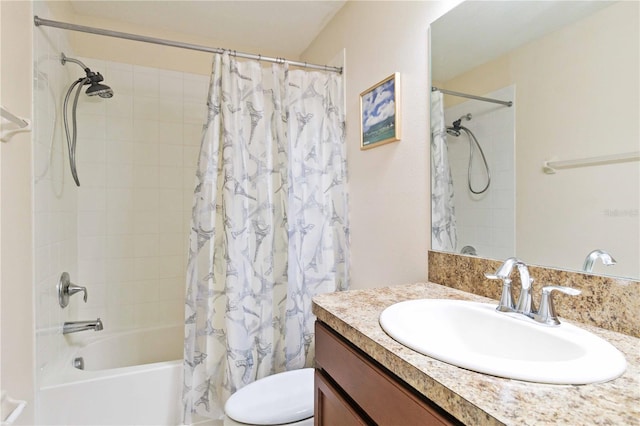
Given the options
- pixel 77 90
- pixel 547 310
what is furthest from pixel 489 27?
pixel 77 90

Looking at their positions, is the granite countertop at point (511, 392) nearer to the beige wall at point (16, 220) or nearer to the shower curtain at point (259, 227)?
the shower curtain at point (259, 227)

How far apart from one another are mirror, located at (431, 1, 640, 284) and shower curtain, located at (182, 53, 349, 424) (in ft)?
2.28

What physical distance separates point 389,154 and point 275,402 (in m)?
1.21

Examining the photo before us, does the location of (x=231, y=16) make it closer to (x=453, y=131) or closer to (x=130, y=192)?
(x=130, y=192)

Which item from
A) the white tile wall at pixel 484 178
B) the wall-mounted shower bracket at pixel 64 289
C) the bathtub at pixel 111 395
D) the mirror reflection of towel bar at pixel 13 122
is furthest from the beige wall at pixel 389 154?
the wall-mounted shower bracket at pixel 64 289

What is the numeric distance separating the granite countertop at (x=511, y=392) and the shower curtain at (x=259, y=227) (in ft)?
3.19

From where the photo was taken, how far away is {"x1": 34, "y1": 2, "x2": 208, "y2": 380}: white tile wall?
2086 mm

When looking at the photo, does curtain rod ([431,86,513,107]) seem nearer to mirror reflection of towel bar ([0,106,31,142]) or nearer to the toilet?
the toilet

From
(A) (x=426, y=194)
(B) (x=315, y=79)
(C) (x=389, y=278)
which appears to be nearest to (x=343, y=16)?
(B) (x=315, y=79)

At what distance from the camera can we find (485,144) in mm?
1097

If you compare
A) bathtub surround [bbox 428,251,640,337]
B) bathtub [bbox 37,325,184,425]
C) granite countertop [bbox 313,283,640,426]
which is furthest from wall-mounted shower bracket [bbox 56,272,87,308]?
bathtub surround [bbox 428,251,640,337]

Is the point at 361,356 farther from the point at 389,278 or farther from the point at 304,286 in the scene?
the point at 304,286

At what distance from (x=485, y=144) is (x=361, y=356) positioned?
825mm

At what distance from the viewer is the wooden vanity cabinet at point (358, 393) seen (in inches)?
22.8
